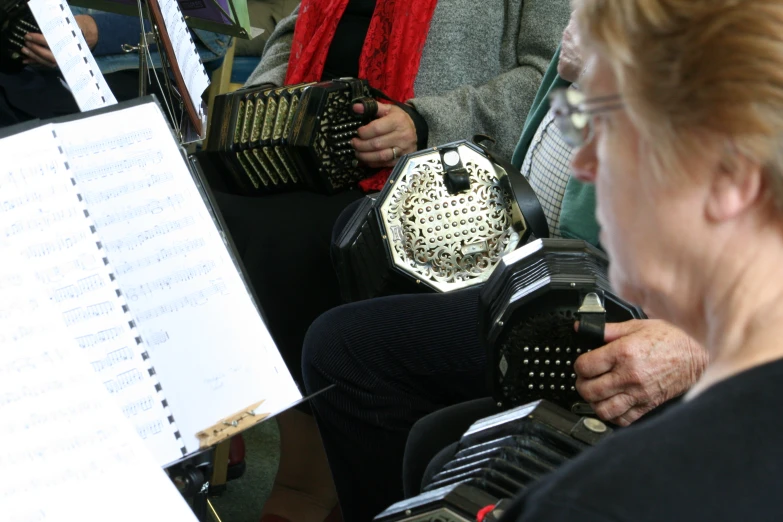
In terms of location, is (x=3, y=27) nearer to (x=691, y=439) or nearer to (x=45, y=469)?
(x=45, y=469)

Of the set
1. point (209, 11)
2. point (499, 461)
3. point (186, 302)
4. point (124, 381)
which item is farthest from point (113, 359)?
point (209, 11)

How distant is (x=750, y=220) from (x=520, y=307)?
640 millimetres

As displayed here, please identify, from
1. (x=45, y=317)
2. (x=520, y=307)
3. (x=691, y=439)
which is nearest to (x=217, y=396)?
(x=45, y=317)

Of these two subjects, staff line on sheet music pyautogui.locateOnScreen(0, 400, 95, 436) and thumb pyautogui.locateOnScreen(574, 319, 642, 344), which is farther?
thumb pyautogui.locateOnScreen(574, 319, 642, 344)

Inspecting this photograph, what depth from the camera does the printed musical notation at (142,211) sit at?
103 centimetres

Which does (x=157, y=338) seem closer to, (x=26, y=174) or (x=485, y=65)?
(x=26, y=174)

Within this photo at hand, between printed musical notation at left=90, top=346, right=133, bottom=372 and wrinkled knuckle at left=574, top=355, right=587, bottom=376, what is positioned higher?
printed musical notation at left=90, top=346, right=133, bottom=372

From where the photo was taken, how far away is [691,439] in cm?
52

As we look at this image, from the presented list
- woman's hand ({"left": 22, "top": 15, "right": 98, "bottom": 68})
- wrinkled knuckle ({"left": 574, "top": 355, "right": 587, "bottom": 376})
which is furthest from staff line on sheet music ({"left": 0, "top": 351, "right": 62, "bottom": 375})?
woman's hand ({"left": 22, "top": 15, "right": 98, "bottom": 68})

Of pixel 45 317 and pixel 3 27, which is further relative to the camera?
pixel 3 27

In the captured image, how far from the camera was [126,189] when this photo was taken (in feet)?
3.45

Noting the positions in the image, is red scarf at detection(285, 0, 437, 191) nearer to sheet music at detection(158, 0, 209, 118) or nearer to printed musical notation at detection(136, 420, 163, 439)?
sheet music at detection(158, 0, 209, 118)

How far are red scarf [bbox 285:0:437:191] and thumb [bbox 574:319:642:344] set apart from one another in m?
0.86

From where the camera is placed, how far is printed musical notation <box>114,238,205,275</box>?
1.03 m
